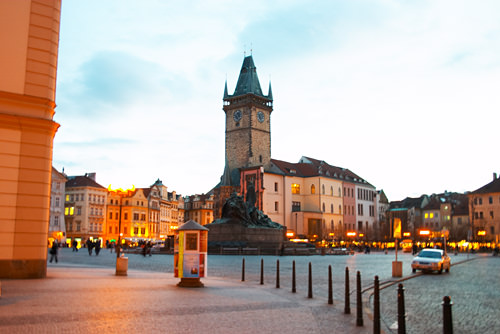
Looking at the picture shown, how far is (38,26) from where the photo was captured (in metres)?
18.8

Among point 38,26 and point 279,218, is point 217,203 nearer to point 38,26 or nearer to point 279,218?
point 279,218

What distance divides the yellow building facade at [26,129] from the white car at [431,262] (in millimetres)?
18266

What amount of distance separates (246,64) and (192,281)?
4262 inches

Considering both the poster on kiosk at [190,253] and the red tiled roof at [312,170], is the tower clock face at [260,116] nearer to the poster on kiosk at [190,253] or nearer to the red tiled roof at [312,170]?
the red tiled roof at [312,170]

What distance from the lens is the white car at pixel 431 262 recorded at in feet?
89.0

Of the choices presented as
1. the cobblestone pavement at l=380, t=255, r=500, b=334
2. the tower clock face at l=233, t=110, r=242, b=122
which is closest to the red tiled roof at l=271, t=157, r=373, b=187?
the tower clock face at l=233, t=110, r=242, b=122

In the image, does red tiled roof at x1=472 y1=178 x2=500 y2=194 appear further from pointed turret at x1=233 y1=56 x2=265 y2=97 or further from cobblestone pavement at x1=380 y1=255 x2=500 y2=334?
cobblestone pavement at x1=380 y1=255 x2=500 y2=334

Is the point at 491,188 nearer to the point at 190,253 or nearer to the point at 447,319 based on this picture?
the point at 190,253

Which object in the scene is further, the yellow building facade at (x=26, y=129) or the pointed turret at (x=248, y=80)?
the pointed turret at (x=248, y=80)

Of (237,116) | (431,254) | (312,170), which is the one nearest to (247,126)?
(237,116)

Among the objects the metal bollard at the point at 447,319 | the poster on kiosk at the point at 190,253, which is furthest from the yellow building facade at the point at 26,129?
the metal bollard at the point at 447,319

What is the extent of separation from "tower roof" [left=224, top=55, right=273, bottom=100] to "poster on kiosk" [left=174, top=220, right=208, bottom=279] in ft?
326

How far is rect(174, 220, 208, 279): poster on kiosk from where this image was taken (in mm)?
17094

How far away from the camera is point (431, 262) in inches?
1072
